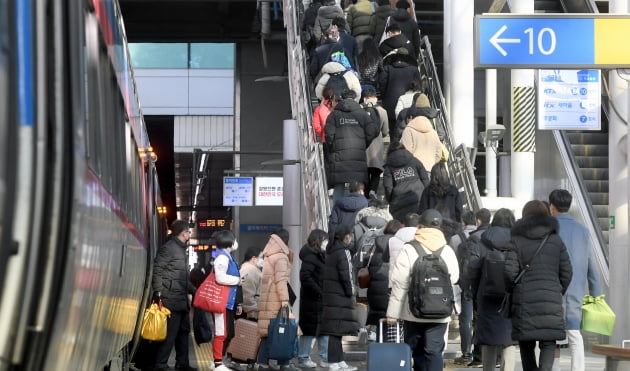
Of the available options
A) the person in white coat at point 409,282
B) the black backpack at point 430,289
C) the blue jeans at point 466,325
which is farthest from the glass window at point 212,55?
the black backpack at point 430,289

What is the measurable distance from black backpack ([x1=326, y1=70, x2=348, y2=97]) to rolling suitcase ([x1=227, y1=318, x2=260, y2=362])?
13.2ft

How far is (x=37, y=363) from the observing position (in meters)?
3.56

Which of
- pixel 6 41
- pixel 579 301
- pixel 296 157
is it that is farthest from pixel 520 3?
pixel 6 41

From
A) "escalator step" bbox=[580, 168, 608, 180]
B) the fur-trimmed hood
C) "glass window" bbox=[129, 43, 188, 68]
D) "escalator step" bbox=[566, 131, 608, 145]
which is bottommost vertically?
the fur-trimmed hood

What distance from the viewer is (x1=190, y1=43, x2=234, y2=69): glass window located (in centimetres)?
3781

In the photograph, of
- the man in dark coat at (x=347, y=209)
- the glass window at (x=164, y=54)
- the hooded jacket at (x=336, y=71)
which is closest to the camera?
the man in dark coat at (x=347, y=209)

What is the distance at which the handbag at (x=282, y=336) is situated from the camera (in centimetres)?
1305

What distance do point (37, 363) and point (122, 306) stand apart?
10.7 ft

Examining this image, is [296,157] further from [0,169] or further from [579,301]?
[0,169]

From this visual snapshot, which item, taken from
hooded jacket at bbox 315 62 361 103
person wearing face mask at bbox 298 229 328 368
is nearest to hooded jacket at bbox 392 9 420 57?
hooded jacket at bbox 315 62 361 103

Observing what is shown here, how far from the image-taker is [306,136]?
19.2 m

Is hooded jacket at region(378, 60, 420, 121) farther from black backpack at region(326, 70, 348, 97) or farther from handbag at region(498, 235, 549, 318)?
handbag at region(498, 235, 549, 318)

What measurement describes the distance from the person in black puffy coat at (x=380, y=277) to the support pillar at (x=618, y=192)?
2731 millimetres

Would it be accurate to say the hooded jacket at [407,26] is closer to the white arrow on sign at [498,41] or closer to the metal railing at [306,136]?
the metal railing at [306,136]
